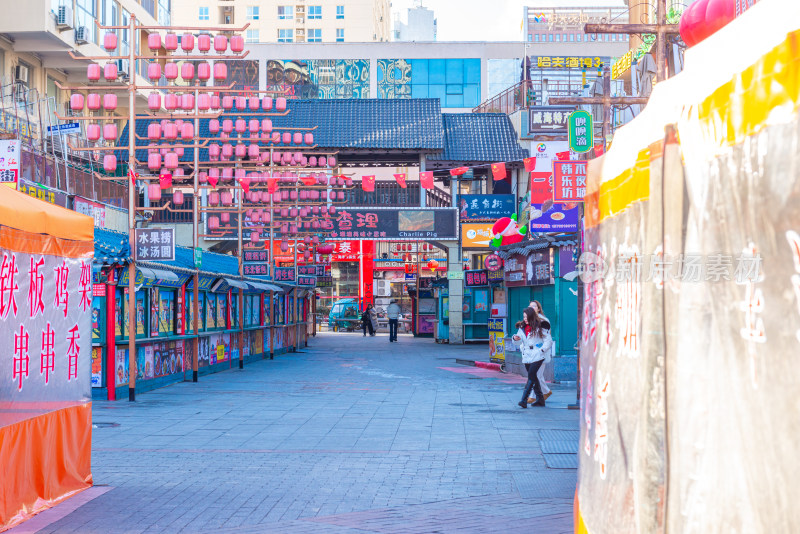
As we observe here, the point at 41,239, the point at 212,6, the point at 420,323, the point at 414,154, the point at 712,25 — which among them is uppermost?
the point at 212,6

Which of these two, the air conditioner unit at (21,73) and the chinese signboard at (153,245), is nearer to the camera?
the chinese signboard at (153,245)

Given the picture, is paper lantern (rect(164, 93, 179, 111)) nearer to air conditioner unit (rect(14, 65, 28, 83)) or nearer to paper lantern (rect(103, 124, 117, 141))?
paper lantern (rect(103, 124, 117, 141))

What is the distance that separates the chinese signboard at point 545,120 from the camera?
121ft

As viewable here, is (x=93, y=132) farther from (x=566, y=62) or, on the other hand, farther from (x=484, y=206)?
(x=566, y=62)

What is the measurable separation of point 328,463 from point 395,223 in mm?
28620

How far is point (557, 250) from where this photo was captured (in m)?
20.8

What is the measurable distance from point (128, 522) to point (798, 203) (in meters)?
6.54

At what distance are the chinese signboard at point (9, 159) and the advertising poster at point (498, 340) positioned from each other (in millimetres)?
12736

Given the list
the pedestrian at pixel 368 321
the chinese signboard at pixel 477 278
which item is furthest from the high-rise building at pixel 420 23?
the chinese signboard at pixel 477 278

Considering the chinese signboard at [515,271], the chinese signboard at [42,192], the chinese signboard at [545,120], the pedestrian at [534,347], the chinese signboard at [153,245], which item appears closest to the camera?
the pedestrian at [534,347]

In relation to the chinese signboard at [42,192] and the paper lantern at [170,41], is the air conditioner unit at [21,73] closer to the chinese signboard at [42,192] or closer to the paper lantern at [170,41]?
the chinese signboard at [42,192]

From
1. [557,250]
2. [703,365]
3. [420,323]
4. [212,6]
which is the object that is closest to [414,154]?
[420,323]

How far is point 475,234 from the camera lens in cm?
3872

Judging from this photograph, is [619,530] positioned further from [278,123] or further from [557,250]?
[278,123]
